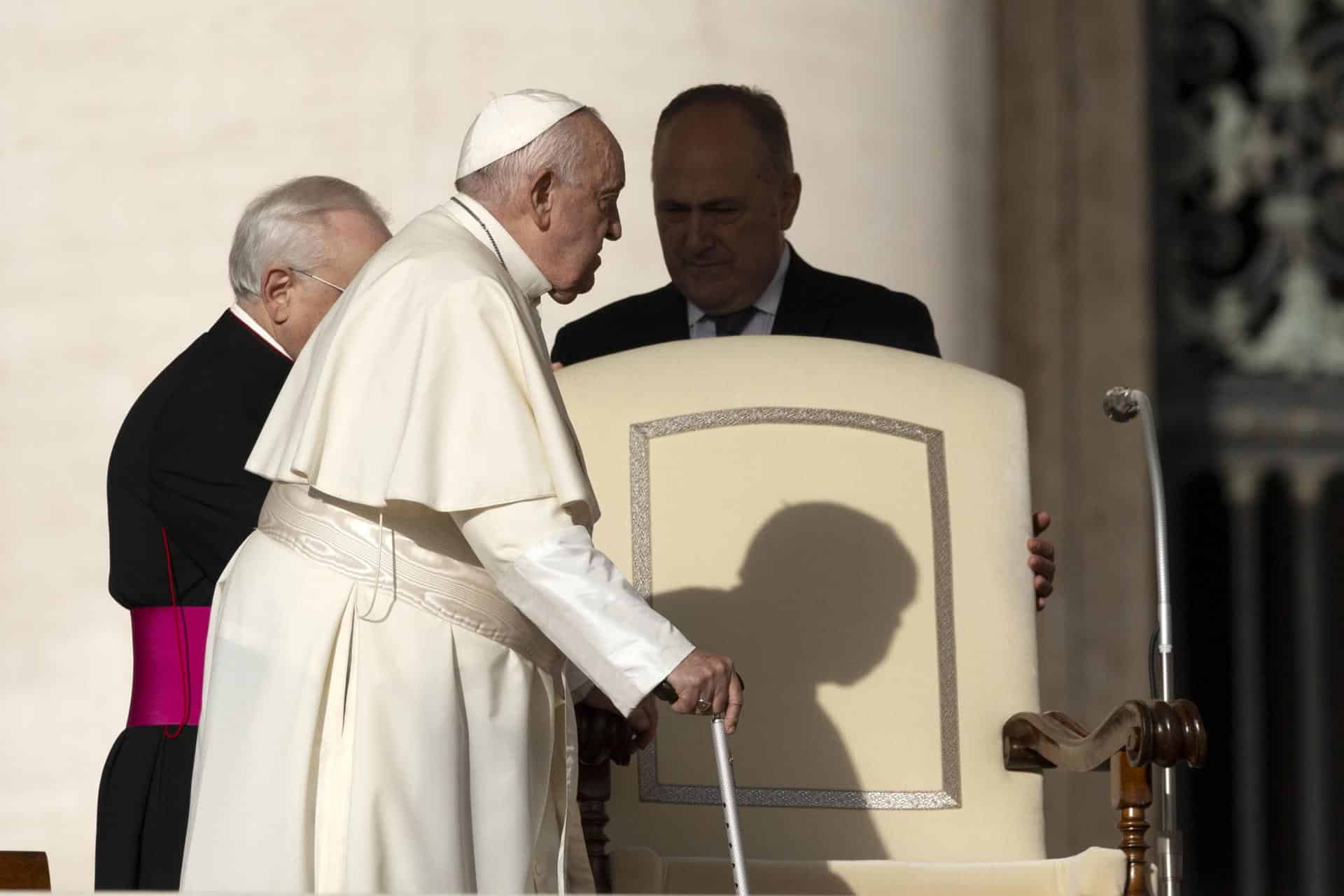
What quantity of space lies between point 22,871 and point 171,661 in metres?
0.41

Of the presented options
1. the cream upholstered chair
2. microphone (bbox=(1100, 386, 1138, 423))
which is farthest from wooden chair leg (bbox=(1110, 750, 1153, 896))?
microphone (bbox=(1100, 386, 1138, 423))

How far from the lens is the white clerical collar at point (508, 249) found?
3.29 m

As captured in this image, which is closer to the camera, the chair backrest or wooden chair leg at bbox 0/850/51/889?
wooden chair leg at bbox 0/850/51/889

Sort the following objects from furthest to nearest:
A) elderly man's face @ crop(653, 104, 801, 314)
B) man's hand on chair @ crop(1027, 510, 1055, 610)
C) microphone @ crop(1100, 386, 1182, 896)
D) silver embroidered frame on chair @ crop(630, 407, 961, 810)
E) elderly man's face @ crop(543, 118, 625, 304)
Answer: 1. elderly man's face @ crop(653, 104, 801, 314)
2. man's hand on chair @ crop(1027, 510, 1055, 610)
3. silver embroidered frame on chair @ crop(630, 407, 961, 810)
4. microphone @ crop(1100, 386, 1182, 896)
5. elderly man's face @ crop(543, 118, 625, 304)

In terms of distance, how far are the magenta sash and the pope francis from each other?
0.46m

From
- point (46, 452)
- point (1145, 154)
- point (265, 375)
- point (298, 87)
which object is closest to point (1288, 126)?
point (1145, 154)

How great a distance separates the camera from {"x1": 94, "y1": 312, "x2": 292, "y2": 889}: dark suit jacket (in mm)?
3639

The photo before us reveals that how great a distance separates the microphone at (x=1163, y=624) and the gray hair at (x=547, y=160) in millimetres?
1107

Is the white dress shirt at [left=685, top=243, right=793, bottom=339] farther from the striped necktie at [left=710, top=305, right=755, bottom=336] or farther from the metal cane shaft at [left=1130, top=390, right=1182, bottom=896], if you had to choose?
the metal cane shaft at [left=1130, top=390, right=1182, bottom=896]

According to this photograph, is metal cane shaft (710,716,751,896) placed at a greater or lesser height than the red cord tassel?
lesser

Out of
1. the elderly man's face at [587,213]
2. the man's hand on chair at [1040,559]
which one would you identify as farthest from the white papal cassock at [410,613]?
the man's hand on chair at [1040,559]

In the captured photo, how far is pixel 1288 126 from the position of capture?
8.45m

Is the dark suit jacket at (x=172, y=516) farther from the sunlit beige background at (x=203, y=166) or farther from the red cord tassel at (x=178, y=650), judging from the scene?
the sunlit beige background at (x=203, y=166)

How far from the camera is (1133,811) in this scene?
3.79 metres
